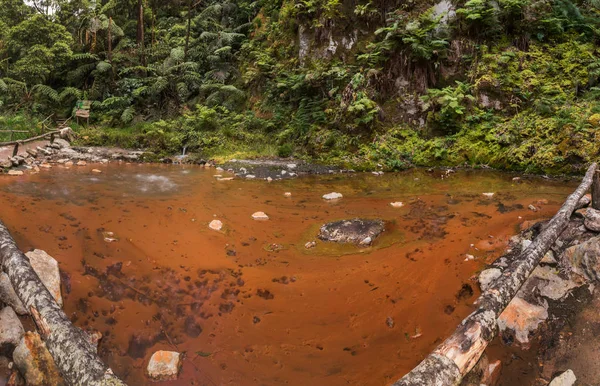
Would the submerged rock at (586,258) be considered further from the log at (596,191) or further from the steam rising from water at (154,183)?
the steam rising from water at (154,183)

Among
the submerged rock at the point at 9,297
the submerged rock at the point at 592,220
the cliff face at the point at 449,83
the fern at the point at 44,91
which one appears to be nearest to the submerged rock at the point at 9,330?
the submerged rock at the point at 9,297

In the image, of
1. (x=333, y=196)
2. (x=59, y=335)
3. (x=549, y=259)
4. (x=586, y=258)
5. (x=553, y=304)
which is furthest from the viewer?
(x=333, y=196)

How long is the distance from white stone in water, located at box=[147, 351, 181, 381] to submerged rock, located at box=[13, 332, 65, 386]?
1.93 feet

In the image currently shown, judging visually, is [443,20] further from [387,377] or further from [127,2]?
[127,2]

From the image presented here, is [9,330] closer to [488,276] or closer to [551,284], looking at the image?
[488,276]

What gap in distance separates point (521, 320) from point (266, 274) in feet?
8.42

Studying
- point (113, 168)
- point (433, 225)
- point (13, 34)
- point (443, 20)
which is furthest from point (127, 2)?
point (433, 225)

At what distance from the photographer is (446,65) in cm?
1138

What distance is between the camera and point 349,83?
37.7 feet

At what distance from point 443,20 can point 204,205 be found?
1075 cm

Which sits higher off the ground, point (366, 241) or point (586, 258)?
point (586, 258)

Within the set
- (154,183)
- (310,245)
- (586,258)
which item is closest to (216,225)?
(310,245)

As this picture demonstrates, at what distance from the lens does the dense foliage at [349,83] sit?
9656mm

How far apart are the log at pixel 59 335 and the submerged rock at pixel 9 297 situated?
0.50 meters
